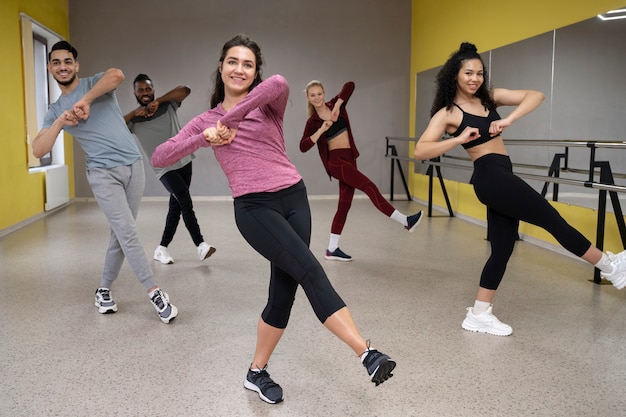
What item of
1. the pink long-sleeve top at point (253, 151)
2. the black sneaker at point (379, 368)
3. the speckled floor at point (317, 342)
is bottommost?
the speckled floor at point (317, 342)

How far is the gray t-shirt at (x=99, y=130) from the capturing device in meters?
3.11

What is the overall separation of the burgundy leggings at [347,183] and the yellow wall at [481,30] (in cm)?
159

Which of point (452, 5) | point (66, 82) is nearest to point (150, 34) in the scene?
point (452, 5)

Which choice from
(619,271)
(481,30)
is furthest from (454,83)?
(481,30)

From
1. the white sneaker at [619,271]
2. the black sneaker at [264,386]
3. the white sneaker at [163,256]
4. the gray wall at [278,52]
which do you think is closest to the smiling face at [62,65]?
the white sneaker at [163,256]

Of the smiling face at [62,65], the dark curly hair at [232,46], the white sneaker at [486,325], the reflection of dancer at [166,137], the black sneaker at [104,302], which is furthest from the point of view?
the reflection of dancer at [166,137]

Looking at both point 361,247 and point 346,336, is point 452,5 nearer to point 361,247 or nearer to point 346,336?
point 361,247

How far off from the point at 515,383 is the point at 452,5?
19.4 ft

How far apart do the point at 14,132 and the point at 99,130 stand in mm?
3598

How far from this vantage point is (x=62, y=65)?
10.1ft

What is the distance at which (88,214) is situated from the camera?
7297 millimetres

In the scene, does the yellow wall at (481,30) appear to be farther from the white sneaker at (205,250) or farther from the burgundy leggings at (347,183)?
the white sneaker at (205,250)

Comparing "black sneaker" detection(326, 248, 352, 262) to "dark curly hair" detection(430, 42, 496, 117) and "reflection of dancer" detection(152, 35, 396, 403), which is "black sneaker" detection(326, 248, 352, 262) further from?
"reflection of dancer" detection(152, 35, 396, 403)

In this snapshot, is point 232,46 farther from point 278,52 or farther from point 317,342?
point 278,52
